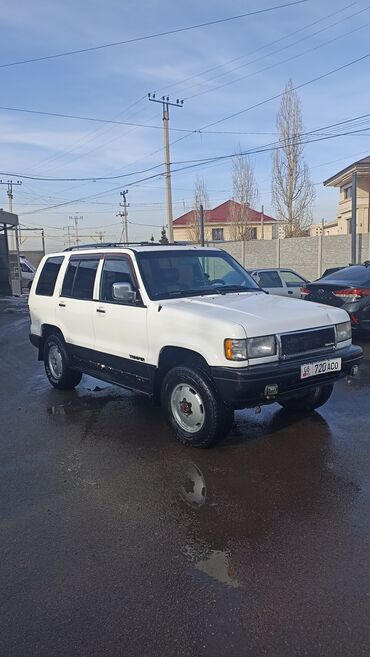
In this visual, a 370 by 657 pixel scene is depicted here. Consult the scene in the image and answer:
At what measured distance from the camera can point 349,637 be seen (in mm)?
2404

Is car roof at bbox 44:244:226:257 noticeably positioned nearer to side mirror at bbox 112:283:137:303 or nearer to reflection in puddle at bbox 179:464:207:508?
side mirror at bbox 112:283:137:303

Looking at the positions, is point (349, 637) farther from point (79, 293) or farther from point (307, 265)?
point (307, 265)

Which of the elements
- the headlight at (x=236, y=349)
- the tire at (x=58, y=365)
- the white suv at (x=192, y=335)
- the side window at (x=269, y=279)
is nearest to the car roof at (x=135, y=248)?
the white suv at (x=192, y=335)

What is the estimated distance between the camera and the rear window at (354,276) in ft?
32.1

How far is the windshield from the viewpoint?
546 cm

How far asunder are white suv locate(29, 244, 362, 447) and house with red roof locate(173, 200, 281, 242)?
1622 inches

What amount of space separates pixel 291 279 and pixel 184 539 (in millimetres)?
12184

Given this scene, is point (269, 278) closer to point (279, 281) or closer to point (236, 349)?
point (279, 281)

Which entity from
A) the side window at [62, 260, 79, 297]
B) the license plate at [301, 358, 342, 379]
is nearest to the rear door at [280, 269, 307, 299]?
the side window at [62, 260, 79, 297]

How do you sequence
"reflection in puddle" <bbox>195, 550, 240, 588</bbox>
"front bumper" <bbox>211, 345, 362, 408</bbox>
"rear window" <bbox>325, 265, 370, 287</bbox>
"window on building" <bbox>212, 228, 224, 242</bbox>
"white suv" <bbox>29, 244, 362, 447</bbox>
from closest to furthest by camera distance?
"reflection in puddle" <bbox>195, 550, 240, 588</bbox>
"front bumper" <bbox>211, 345, 362, 408</bbox>
"white suv" <bbox>29, 244, 362, 447</bbox>
"rear window" <bbox>325, 265, 370, 287</bbox>
"window on building" <bbox>212, 228, 224, 242</bbox>

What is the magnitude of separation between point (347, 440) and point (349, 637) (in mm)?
2683

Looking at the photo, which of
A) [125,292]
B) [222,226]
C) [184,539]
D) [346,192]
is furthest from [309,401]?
[222,226]

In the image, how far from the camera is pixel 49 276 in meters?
7.25

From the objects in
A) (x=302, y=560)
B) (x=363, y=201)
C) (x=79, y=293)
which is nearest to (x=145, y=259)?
(x=79, y=293)
